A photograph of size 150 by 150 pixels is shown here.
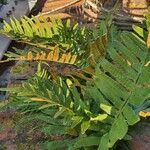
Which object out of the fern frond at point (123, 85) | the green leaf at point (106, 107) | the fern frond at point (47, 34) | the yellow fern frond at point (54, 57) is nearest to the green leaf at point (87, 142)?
the fern frond at point (123, 85)

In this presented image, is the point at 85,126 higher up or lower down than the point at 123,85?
lower down

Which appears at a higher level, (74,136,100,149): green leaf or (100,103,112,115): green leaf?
(100,103,112,115): green leaf

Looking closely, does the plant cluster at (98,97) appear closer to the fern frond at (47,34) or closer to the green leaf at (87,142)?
the green leaf at (87,142)

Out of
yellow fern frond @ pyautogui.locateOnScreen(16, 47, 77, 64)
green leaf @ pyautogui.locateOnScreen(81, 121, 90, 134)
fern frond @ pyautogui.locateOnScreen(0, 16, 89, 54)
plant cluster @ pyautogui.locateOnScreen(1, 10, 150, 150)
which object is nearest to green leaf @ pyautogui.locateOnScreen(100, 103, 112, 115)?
plant cluster @ pyautogui.locateOnScreen(1, 10, 150, 150)

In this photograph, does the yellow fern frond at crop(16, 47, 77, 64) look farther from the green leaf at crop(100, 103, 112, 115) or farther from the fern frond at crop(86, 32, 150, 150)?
the green leaf at crop(100, 103, 112, 115)

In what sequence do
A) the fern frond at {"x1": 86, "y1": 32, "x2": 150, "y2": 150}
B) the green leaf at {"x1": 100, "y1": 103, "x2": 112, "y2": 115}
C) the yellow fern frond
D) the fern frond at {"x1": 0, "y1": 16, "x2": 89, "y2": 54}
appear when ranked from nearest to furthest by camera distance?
the fern frond at {"x1": 86, "y1": 32, "x2": 150, "y2": 150} < the green leaf at {"x1": 100, "y1": 103, "x2": 112, "y2": 115} < the yellow fern frond < the fern frond at {"x1": 0, "y1": 16, "x2": 89, "y2": 54}

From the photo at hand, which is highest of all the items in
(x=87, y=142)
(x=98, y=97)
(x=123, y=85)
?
(x=123, y=85)

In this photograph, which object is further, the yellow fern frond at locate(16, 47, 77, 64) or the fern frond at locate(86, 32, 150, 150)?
the yellow fern frond at locate(16, 47, 77, 64)

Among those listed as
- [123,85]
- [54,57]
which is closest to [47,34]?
[54,57]

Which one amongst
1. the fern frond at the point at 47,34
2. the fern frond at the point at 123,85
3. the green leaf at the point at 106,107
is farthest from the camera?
the fern frond at the point at 47,34

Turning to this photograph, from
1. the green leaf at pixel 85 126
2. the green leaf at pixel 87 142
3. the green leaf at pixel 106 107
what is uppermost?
the green leaf at pixel 106 107

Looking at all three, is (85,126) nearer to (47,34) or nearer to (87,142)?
(87,142)

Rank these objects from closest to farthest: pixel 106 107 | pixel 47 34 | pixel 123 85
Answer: pixel 106 107
pixel 123 85
pixel 47 34
